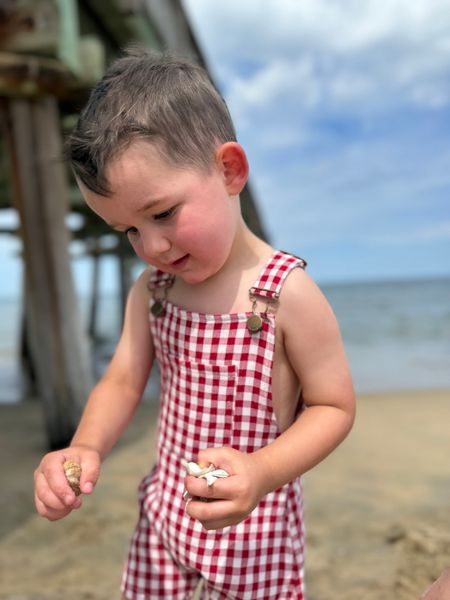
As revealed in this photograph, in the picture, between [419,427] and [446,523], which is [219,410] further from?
[419,427]

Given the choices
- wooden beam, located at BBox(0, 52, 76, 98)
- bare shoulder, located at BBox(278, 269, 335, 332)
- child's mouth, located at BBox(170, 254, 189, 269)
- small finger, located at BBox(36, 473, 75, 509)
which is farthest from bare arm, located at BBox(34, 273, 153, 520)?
wooden beam, located at BBox(0, 52, 76, 98)

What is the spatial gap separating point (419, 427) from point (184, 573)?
15.3ft

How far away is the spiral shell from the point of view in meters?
1.40

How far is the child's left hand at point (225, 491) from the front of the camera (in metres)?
1.17

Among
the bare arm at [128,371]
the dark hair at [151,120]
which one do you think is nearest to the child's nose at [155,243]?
the dark hair at [151,120]

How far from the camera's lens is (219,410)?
1549mm

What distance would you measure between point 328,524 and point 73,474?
246cm

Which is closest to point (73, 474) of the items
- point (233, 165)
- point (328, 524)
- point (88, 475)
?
point (88, 475)

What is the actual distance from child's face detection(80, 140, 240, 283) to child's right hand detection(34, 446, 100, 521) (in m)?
0.46

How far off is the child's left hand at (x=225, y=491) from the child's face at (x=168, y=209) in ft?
1.39

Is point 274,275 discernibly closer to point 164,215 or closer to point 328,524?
point 164,215

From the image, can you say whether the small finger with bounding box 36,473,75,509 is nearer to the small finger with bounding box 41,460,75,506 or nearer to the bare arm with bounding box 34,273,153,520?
the small finger with bounding box 41,460,75,506

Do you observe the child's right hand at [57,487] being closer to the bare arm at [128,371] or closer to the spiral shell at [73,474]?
the spiral shell at [73,474]

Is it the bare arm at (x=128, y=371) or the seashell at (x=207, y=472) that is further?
the bare arm at (x=128, y=371)
